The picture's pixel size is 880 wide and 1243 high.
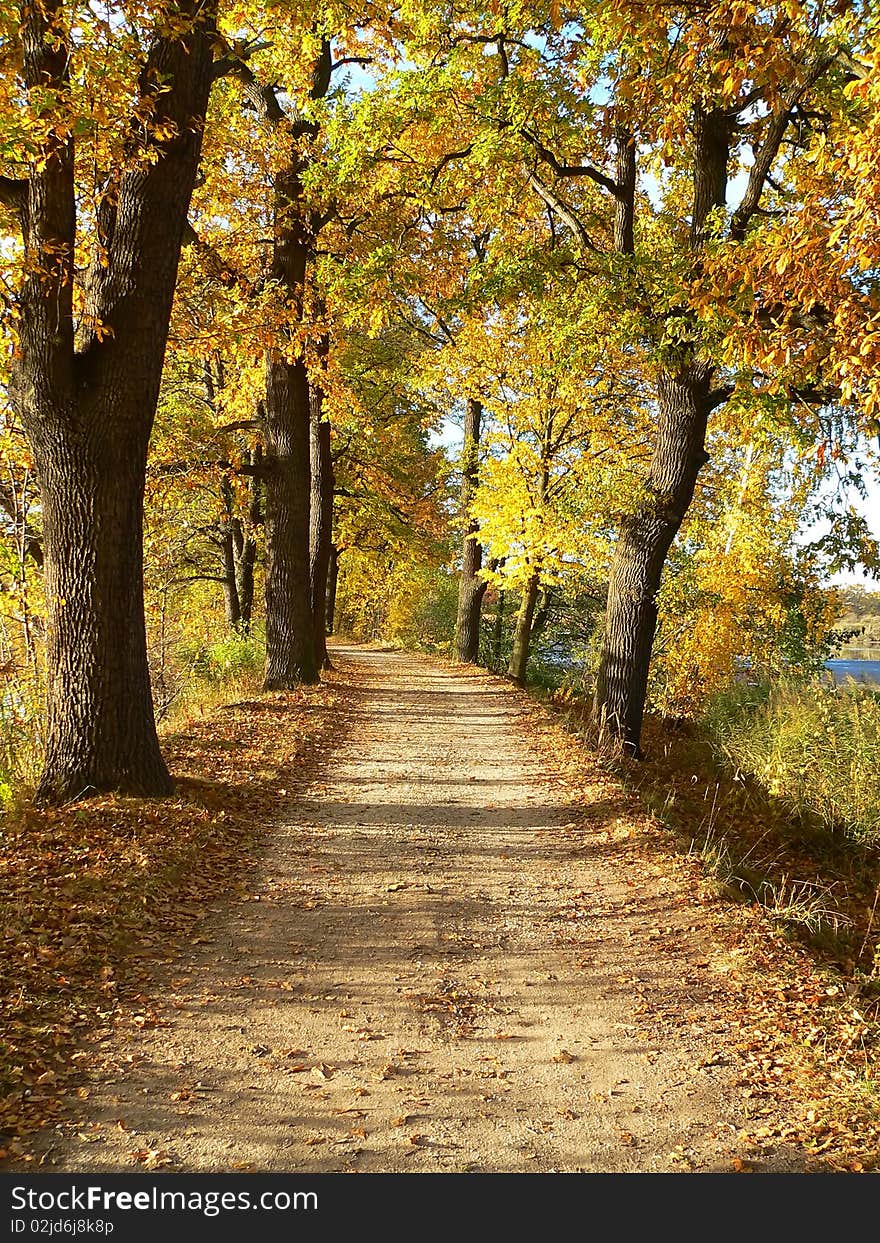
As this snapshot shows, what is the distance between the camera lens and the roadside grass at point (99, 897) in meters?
3.43

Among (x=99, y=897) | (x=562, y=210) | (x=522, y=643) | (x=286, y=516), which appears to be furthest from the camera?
(x=522, y=643)

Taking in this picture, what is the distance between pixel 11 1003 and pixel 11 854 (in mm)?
1724

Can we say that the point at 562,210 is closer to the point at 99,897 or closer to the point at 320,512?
the point at 320,512

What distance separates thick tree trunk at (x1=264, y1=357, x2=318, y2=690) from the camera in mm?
12633

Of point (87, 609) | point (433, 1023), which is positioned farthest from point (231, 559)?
point (433, 1023)

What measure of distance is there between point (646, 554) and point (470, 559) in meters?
11.1

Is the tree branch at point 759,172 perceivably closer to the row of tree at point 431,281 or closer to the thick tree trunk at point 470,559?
the row of tree at point 431,281

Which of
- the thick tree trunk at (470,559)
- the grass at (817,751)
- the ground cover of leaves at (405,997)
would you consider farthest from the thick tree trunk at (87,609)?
the thick tree trunk at (470,559)

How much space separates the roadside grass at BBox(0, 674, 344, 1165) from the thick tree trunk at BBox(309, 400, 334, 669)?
301 inches

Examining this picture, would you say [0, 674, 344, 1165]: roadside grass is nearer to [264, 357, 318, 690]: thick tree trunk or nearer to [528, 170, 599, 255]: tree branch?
[264, 357, 318, 690]: thick tree trunk

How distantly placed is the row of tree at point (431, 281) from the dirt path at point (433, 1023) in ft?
7.87

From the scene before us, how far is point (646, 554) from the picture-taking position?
10039mm

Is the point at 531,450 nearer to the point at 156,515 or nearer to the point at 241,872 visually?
the point at 156,515

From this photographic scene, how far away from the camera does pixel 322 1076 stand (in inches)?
138
